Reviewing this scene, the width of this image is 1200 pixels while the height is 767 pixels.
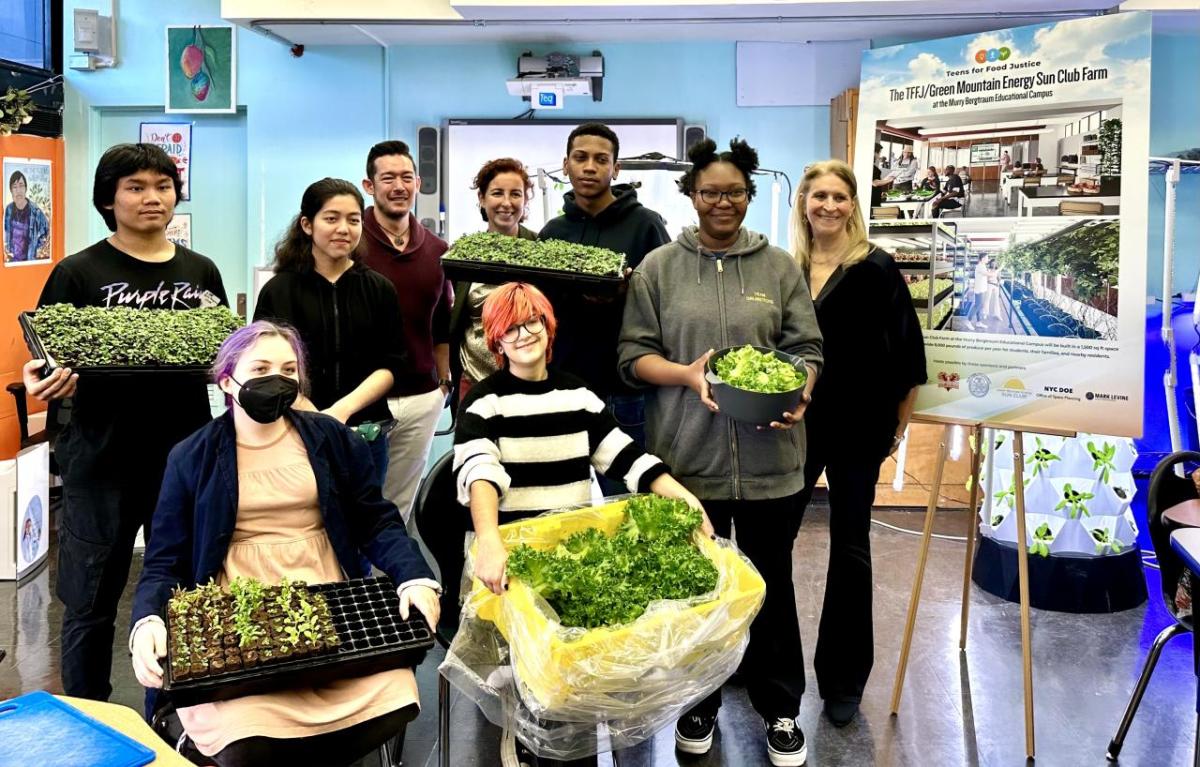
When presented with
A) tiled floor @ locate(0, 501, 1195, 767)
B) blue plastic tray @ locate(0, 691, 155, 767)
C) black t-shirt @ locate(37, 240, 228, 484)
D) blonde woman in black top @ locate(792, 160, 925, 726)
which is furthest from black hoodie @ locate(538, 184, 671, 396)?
blue plastic tray @ locate(0, 691, 155, 767)

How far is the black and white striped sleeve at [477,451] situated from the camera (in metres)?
2.35

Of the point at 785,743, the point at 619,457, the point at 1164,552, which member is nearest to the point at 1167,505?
the point at 1164,552

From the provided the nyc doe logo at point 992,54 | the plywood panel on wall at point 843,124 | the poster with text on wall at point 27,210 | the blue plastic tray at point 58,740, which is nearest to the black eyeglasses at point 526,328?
the blue plastic tray at point 58,740

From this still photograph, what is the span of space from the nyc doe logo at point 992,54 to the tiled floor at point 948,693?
6.63 feet

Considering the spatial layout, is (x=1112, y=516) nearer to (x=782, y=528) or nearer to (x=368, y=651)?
(x=782, y=528)

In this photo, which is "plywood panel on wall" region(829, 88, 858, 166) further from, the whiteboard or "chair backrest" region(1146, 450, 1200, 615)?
"chair backrest" region(1146, 450, 1200, 615)

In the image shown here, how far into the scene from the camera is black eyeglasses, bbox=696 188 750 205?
267 centimetres

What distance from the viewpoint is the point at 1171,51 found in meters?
5.62

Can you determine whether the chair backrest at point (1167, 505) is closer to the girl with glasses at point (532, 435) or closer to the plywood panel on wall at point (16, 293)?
the girl with glasses at point (532, 435)

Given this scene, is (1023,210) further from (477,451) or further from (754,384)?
(477,451)

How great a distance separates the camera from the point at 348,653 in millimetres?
1906

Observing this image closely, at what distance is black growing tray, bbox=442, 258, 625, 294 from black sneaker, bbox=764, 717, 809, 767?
131 cm

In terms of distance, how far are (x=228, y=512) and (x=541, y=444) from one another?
2.35ft

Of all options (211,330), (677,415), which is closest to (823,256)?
(677,415)
